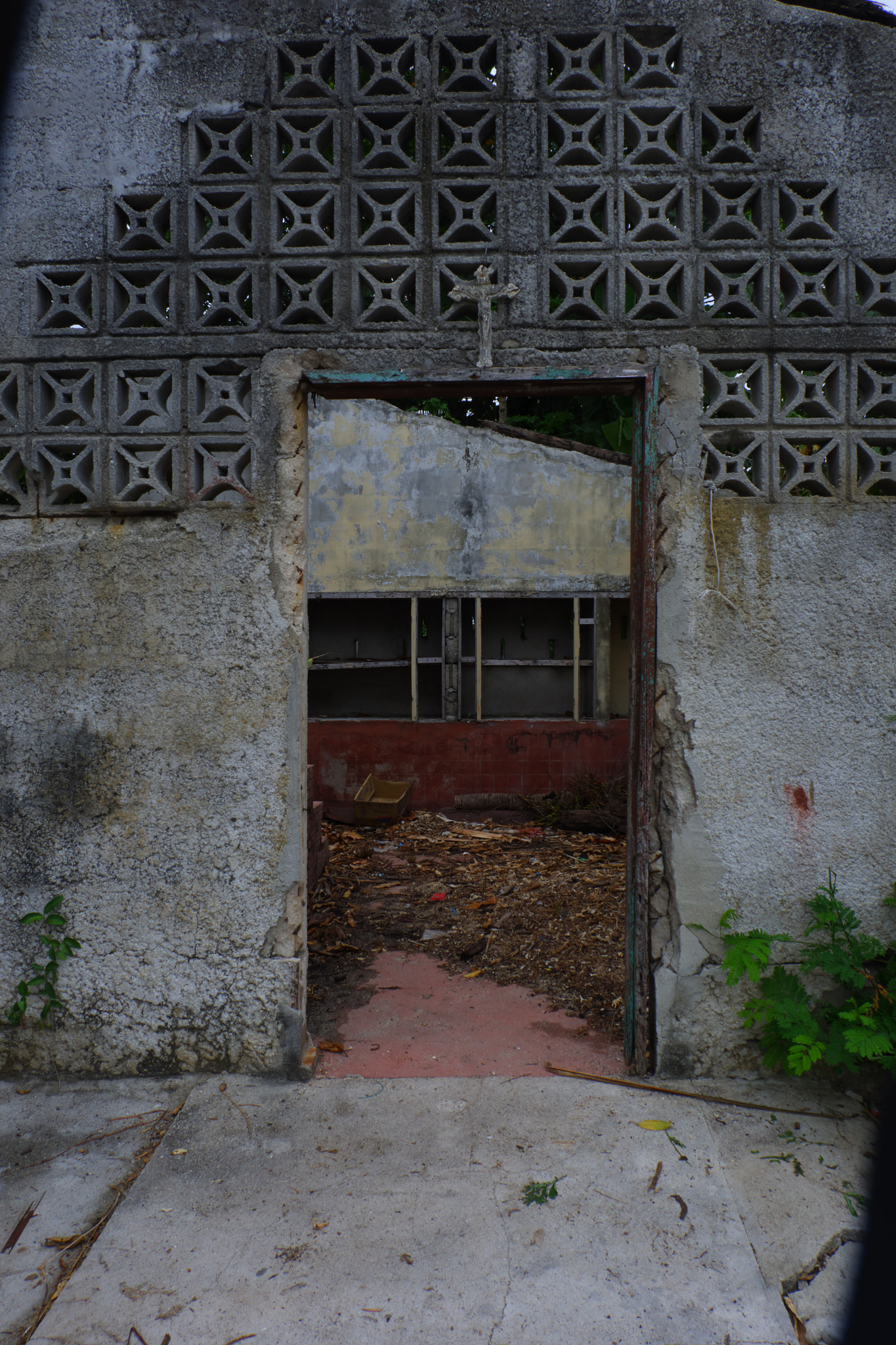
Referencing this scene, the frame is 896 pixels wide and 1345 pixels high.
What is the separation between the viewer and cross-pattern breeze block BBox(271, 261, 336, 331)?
3.11 m

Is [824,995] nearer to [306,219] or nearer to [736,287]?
[736,287]

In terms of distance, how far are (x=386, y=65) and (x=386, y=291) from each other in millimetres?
891

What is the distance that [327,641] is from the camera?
33.8ft

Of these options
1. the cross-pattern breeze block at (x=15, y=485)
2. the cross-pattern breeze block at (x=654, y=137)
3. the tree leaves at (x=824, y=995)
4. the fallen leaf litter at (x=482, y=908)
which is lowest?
the fallen leaf litter at (x=482, y=908)

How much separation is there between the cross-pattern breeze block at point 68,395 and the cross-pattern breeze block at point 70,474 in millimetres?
66

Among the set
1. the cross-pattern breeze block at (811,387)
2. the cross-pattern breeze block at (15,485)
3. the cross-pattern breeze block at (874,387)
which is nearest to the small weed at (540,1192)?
the cross-pattern breeze block at (811,387)

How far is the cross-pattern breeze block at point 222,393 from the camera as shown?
10.3 feet

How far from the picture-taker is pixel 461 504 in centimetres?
930

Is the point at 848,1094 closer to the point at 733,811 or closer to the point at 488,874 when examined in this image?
the point at 733,811

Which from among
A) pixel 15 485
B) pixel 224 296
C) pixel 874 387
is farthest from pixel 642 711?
pixel 15 485

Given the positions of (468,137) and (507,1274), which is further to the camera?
(468,137)

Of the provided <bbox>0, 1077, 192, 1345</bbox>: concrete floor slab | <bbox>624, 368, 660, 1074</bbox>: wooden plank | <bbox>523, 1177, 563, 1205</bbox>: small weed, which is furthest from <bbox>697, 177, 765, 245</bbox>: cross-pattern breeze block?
<bbox>0, 1077, 192, 1345</bbox>: concrete floor slab

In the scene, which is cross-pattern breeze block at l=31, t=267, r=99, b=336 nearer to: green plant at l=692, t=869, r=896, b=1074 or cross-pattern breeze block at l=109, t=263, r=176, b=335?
cross-pattern breeze block at l=109, t=263, r=176, b=335

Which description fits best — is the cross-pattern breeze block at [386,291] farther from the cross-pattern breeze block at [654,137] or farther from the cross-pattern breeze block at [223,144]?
the cross-pattern breeze block at [654,137]
